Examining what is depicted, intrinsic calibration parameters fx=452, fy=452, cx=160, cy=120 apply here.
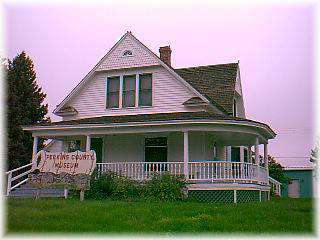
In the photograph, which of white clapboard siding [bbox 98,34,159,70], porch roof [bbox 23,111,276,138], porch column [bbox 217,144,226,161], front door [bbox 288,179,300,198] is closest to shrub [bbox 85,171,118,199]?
porch roof [bbox 23,111,276,138]

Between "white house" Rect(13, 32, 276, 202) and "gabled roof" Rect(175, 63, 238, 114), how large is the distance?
0.18 feet

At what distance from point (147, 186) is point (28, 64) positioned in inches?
845

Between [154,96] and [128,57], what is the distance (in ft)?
7.94

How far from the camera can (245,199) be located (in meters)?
18.4

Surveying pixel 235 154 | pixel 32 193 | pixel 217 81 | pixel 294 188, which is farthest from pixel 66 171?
pixel 294 188

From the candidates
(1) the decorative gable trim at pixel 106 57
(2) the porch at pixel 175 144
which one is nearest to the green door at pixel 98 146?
(2) the porch at pixel 175 144

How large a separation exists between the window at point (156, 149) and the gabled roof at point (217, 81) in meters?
3.25

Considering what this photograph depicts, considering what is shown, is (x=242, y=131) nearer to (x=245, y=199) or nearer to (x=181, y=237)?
(x=245, y=199)

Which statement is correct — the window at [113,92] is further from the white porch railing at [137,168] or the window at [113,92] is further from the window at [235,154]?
the window at [235,154]

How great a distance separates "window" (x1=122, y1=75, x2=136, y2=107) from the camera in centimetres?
2228

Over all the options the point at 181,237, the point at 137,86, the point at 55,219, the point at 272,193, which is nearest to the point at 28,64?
the point at 137,86

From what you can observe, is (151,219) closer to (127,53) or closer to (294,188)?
(127,53)

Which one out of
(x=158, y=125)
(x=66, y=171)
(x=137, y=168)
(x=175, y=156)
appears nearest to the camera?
(x=66, y=171)

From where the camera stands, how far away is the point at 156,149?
70.6 feet
